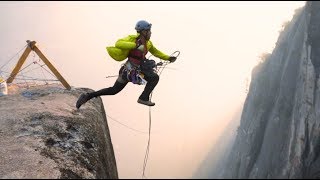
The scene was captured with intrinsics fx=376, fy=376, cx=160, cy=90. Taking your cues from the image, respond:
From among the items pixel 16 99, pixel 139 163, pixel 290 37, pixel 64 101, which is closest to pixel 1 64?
pixel 16 99

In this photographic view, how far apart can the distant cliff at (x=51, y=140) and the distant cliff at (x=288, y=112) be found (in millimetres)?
23750

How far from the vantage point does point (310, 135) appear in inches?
1307

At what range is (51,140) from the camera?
37.6 feet

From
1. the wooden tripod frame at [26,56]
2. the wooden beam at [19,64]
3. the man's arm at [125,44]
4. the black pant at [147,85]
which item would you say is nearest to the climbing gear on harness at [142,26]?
the man's arm at [125,44]

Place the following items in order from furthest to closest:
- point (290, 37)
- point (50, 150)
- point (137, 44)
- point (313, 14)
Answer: point (290, 37)
point (313, 14)
point (137, 44)
point (50, 150)

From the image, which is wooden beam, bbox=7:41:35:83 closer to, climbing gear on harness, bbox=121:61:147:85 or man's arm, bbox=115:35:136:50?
climbing gear on harness, bbox=121:61:147:85

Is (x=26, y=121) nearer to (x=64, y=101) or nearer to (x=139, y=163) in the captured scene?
(x=64, y=101)

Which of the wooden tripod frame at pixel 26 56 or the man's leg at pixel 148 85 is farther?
the wooden tripod frame at pixel 26 56

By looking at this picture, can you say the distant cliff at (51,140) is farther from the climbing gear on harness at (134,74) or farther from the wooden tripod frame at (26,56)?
the wooden tripod frame at (26,56)

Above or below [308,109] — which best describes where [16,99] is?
above

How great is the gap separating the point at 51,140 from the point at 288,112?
36.1 meters

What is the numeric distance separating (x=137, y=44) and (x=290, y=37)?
4052 cm

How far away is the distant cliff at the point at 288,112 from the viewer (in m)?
34.2

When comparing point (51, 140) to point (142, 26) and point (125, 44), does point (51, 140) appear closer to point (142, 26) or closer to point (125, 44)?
point (125, 44)
